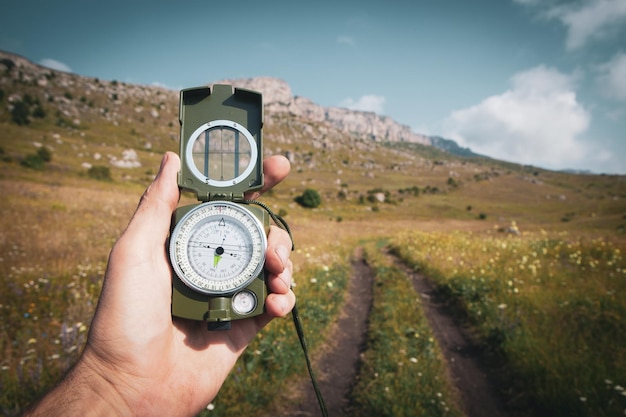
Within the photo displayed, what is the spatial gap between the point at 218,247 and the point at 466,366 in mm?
6533

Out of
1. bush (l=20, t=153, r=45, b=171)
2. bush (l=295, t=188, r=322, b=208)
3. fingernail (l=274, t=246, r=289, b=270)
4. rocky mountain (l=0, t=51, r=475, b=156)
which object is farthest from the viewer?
rocky mountain (l=0, t=51, r=475, b=156)

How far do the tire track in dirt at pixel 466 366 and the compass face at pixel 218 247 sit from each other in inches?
203

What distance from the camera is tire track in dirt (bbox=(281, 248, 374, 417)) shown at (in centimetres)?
546

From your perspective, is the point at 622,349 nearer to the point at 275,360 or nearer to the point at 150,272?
the point at 275,360

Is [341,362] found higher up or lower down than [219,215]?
lower down

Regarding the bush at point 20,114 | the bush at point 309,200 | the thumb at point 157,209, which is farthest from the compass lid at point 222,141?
the bush at point 20,114

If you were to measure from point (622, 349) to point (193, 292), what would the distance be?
298 inches

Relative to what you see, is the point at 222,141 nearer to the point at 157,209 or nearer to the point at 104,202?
the point at 157,209

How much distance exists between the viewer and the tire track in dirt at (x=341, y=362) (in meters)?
5.46

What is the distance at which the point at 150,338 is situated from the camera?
2.52 meters

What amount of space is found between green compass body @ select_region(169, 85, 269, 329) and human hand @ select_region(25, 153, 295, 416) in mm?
139

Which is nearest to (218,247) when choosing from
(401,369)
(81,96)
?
(401,369)

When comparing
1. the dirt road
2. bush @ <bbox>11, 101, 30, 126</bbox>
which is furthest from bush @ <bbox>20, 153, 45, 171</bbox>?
the dirt road

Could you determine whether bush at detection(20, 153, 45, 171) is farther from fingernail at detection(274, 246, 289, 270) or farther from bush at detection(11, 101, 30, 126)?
fingernail at detection(274, 246, 289, 270)
